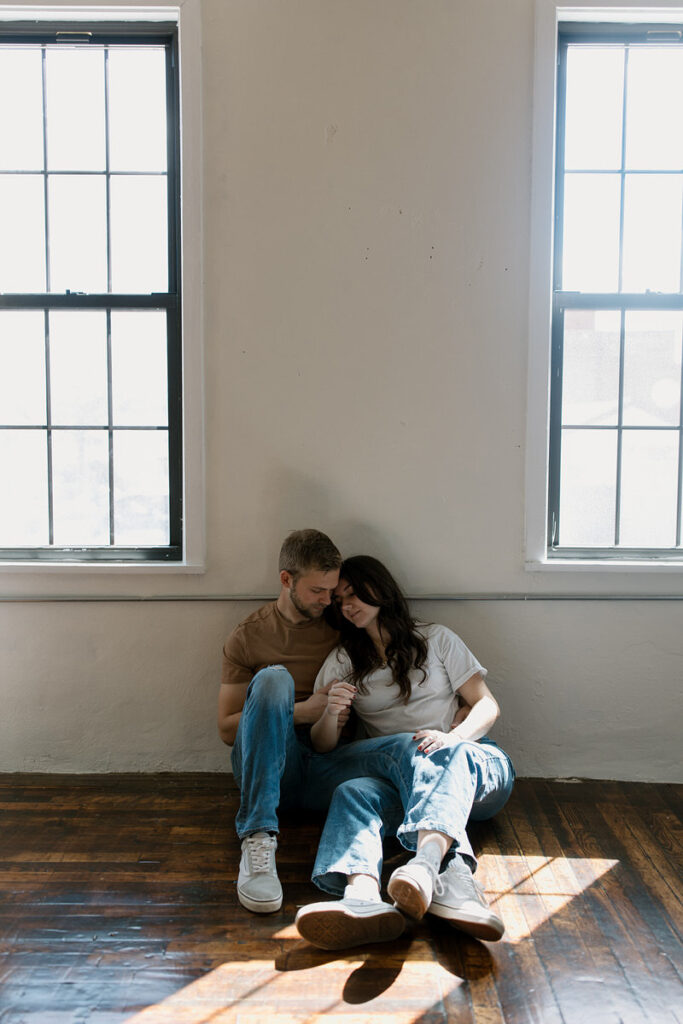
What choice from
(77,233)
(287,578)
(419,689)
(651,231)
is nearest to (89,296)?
(77,233)

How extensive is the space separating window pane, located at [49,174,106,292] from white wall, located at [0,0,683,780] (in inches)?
18.3

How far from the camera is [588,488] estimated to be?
331cm

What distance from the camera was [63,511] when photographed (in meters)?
3.35

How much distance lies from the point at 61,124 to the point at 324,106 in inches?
40.6

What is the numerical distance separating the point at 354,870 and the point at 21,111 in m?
2.98

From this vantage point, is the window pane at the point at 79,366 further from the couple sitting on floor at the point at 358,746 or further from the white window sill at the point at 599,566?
the white window sill at the point at 599,566

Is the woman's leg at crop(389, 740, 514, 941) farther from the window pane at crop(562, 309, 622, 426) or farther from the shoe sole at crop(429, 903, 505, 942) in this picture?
the window pane at crop(562, 309, 622, 426)

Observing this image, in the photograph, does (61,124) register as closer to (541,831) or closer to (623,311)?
(623,311)

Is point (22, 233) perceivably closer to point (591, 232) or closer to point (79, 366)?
point (79, 366)

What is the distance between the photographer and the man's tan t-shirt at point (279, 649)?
2.96 m

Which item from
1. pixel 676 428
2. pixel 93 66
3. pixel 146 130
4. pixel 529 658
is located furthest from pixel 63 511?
pixel 676 428

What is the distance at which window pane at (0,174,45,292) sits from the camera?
3.27 m

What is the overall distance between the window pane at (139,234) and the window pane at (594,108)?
1587 mm

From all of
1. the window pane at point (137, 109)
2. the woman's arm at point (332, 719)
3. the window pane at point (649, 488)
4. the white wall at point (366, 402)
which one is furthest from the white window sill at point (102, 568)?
the window pane at point (649, 488)
